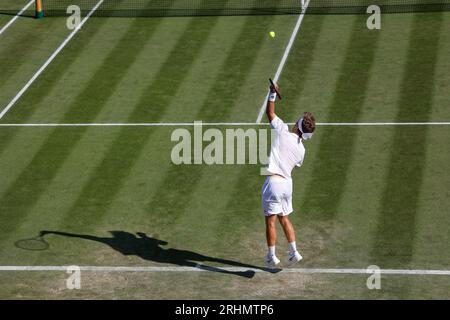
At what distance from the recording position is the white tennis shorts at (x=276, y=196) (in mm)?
18203

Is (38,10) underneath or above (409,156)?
above

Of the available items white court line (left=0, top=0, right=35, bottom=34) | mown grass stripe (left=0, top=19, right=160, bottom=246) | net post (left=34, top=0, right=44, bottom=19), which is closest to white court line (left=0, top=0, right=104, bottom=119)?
net post (left=34, top=0, right=44, bottom=19)

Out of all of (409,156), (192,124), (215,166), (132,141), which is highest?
(192,124)

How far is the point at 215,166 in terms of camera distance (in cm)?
2300

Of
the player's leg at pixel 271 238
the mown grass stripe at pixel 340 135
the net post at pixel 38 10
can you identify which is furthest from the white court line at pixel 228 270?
the net post at pixel 38 10

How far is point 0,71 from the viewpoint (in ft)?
95.7

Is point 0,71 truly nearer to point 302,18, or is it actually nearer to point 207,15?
point 207,15

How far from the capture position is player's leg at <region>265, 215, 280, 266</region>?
18266mm

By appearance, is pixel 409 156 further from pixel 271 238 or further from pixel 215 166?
pixel 271 238

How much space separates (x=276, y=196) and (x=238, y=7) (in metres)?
16.2

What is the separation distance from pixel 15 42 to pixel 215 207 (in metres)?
13.0

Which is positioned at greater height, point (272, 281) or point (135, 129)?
point (135, 129)

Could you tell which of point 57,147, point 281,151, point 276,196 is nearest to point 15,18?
point 57,147

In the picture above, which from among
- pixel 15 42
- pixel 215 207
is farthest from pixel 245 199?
pixel 15 42
